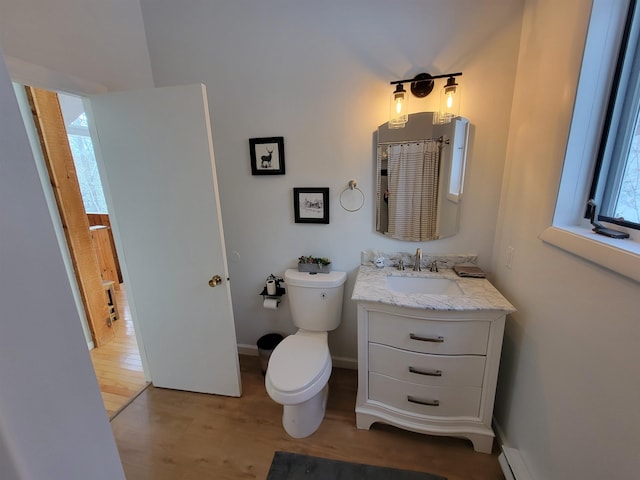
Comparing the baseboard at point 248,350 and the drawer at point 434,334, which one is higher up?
the drawer at point 434,334

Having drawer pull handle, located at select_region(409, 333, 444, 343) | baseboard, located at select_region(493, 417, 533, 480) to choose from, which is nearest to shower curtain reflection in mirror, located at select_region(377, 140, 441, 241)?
drawer pull handle, located at select_region(409, 333, 444, 343)

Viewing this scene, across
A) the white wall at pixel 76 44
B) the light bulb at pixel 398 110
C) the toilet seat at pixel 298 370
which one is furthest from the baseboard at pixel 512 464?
the white wall at pixel 76 44

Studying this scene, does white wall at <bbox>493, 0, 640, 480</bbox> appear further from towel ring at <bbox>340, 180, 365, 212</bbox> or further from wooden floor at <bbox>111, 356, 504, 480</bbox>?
towel ring at <bbox>340, 180, 365, 212</bbox>

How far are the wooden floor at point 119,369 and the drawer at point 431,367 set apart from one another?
1755 millimetres

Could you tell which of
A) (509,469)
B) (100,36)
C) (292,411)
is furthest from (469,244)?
(100,36)

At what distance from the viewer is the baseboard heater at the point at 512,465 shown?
4.04 feet

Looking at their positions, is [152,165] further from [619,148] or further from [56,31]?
[619,148]

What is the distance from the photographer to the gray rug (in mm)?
1334

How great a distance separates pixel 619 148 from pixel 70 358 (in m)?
1.73

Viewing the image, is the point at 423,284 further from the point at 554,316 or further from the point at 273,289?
the point at 273,289

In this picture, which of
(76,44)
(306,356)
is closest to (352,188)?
(306,356)

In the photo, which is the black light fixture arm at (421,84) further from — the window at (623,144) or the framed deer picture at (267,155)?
the framed deer picture at (267,155)

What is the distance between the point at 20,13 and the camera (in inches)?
46.9

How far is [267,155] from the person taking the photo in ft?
5.91
